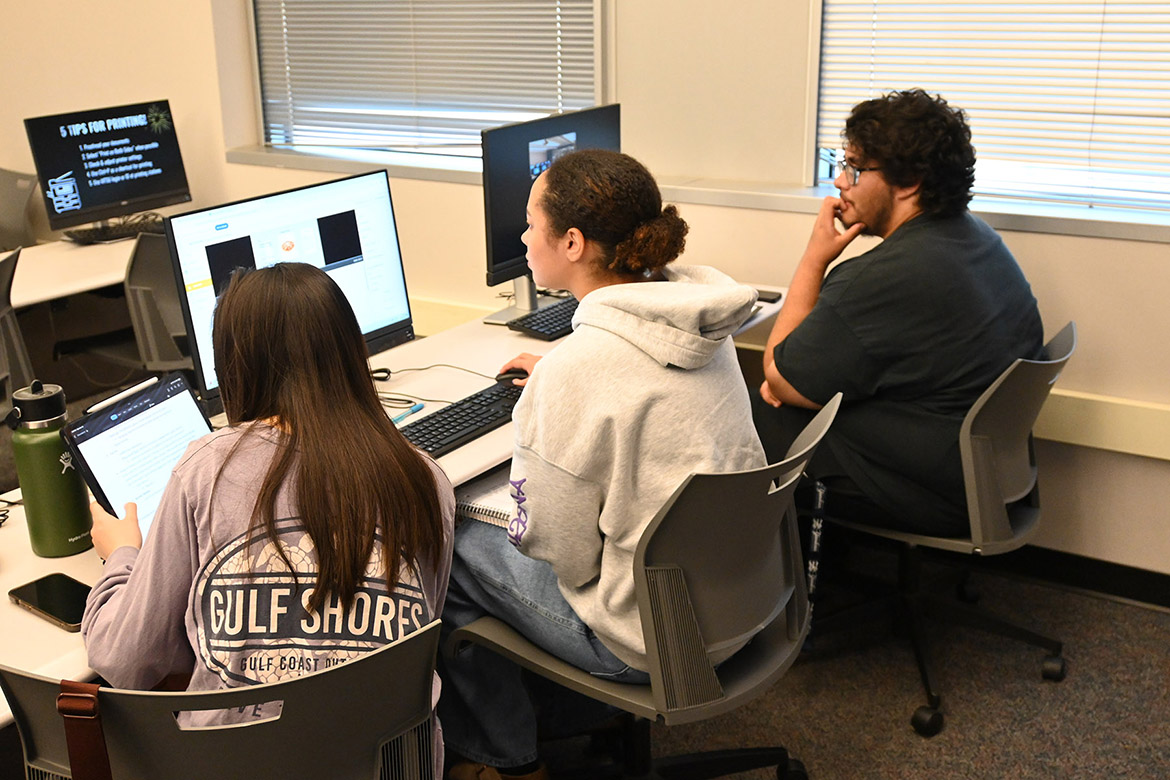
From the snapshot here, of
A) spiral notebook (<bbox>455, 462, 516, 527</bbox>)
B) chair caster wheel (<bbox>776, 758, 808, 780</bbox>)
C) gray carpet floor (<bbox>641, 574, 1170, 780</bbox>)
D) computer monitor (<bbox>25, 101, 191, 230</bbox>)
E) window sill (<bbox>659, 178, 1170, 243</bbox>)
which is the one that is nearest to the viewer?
spiral notebook (<bbox>455, 462, 516, 527</bbox>)

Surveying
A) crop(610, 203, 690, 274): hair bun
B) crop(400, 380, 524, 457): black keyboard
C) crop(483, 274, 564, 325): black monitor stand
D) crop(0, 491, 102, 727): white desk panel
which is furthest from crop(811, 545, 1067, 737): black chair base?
crop(0, 491, 102, 727): white desk panel

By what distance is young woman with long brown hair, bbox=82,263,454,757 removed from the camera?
1346mm

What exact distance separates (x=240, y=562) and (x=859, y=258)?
150 cm

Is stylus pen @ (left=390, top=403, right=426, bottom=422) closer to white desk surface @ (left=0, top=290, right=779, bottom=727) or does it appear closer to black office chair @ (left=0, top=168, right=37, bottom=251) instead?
white desk surface @ (left=0, top=290, right=779, bottom=727)

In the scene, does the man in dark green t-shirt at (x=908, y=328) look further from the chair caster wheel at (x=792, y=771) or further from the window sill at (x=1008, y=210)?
the chair caster wheel at (x=792, y=771)

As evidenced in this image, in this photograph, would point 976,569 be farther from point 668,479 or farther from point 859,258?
point 668,479

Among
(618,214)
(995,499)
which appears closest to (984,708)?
(995,499)

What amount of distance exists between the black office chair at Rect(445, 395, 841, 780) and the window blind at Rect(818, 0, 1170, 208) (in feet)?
4.66

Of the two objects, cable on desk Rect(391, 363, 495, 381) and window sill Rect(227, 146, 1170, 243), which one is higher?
window sill Rect(227, 146, 1170, 243)

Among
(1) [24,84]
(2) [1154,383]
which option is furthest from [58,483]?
(1) [24,84]

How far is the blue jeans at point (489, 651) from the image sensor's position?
183 cm

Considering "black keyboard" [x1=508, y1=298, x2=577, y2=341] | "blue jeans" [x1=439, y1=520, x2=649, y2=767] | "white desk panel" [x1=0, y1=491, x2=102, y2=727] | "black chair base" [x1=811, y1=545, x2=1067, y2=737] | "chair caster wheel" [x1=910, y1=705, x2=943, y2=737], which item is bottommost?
"chair caster wheel" [x1=910, y1=705, x2=943, y2=737]

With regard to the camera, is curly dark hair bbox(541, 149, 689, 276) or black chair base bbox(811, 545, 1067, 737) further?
black chair base bbox(811, 545, 1067, 737)

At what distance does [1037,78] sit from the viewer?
280 centimetres
